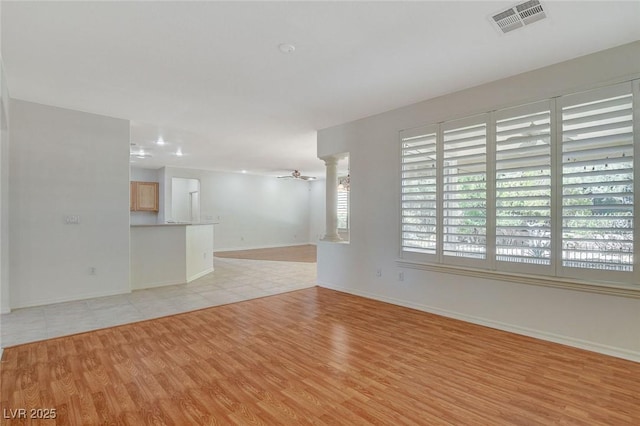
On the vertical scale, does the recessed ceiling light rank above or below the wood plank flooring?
above

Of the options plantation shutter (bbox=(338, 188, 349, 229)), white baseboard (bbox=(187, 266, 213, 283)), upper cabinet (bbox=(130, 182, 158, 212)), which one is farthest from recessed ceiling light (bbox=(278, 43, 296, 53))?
upper cabinet (bbox=(130, 182, 158, 212))

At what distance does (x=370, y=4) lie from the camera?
2.15m

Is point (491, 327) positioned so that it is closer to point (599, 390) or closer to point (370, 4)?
point (599, 390)

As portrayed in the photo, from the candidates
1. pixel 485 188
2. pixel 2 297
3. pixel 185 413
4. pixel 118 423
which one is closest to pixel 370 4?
pixel 485 188

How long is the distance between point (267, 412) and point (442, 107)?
370 centimetres

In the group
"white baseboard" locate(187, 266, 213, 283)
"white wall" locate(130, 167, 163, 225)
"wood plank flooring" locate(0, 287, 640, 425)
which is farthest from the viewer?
"white wall" locate(130, 167, 163, 225)

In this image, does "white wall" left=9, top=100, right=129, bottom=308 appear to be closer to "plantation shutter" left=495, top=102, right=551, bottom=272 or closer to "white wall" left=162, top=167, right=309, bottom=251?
"white wall" left=162, top=167, right=309, bottom=251

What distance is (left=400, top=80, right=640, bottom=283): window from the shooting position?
8.82 feet

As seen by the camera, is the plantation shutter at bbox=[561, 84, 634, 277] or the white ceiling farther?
the plantation shutter at bbox=[561, 84, 634, 277]

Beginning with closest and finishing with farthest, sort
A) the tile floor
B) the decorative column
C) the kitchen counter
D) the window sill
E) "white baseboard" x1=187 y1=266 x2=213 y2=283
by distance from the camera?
the window sill, the tile floor, the kitchen counter, the decorative column, "white baseboard" x1=187 y1=266 x2=213 y2=283

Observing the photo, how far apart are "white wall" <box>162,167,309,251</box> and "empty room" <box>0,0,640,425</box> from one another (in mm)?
4745

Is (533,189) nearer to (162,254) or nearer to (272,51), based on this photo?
(272,51)

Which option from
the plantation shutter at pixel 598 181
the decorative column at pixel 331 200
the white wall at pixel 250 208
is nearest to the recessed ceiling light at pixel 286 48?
the plantation shutter at pixel 598 181

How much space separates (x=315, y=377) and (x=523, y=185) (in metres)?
2.77
